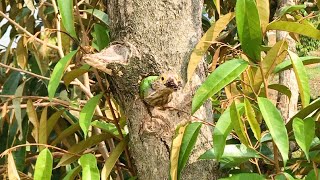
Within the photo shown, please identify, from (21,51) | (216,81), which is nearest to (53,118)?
(21,51)

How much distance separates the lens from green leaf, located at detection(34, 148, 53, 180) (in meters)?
0.77

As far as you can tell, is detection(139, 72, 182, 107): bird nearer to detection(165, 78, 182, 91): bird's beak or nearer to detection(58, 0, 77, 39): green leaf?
detection(165, 78, 182, 91): bird's beak

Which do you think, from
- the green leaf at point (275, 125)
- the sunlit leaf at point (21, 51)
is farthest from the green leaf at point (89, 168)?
the sunlit leaf at point (21, 51)

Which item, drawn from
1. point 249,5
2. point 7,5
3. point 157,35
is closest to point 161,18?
point 157,35

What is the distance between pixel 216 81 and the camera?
2.12 feet

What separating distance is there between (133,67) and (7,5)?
1.09m

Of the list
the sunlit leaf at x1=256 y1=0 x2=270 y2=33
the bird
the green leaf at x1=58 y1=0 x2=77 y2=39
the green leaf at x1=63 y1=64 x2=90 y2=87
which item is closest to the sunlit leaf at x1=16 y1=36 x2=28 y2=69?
the green leaf at x1=63 y1=64 x2=90 y2=87

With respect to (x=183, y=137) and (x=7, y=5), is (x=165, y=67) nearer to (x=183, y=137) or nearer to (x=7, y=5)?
(x=183, y=137)

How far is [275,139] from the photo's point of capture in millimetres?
627

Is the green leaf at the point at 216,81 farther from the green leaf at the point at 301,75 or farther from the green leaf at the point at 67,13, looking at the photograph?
the green leaf at the point at 67,13

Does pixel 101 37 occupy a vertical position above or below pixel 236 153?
above

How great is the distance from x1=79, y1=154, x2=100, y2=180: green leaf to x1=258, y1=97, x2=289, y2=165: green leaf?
0.26 meters

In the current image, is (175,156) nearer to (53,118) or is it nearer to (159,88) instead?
(159,88)

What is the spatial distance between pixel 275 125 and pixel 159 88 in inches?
6.2
